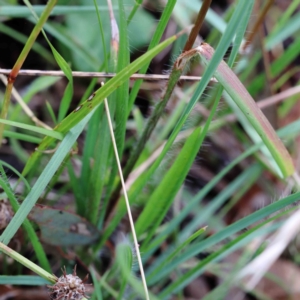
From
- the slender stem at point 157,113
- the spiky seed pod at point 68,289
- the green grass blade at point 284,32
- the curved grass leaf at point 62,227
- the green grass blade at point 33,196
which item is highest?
the green grass blade at point 284,32

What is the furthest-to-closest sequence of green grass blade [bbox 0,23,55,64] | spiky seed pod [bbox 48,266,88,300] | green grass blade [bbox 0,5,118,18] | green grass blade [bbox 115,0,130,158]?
green grass blade [bbox 0,23,55,64] → green grass blade [bbox 0,5,118,18] → green grass blade [bbox 115,0,130,158] → spiky seed pod [bbox 48,266,88,300]

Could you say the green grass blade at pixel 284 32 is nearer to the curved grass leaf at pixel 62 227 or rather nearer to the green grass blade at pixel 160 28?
the green grass blade at pixel 160 28

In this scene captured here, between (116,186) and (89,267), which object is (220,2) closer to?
(116,186)

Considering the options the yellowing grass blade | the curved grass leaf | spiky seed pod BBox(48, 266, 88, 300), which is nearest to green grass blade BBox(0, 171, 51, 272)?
the curved grass leaf

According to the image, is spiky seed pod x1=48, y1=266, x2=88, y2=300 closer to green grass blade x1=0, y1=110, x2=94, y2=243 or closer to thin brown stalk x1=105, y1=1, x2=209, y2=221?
green grass blade x1=0, y1=110, x2=94, y2=243

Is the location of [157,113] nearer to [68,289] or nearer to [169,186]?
[169,186]

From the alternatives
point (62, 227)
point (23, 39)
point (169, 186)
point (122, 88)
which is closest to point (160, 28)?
point (122, 88)

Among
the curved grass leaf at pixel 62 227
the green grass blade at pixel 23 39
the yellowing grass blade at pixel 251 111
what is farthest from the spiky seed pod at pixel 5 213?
the green grass blade at pixel 23 39

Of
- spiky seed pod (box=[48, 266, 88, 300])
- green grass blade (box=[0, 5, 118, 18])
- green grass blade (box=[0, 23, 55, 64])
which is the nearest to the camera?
spiky seed pod (box=[48, 266, 88, 300])
